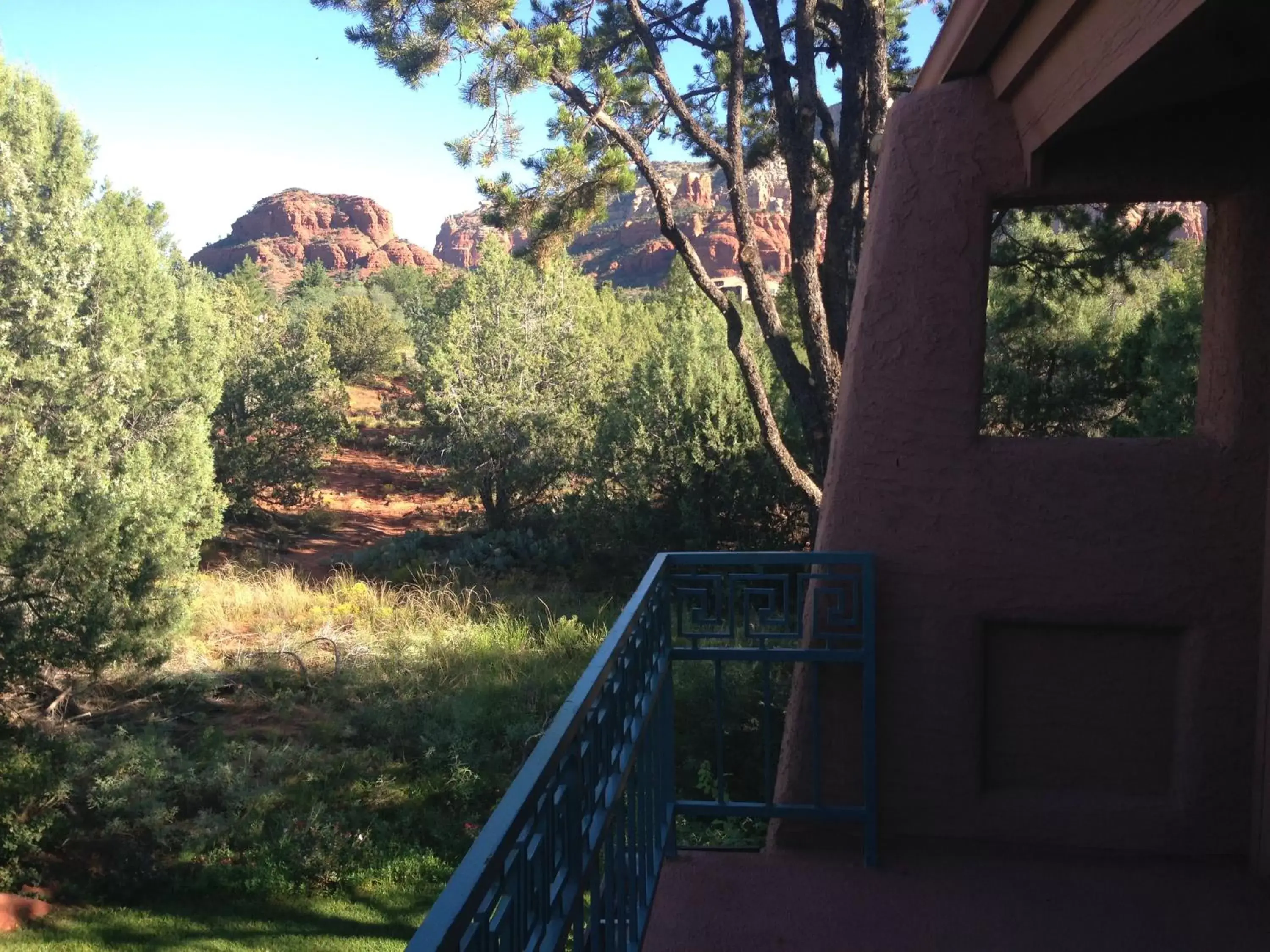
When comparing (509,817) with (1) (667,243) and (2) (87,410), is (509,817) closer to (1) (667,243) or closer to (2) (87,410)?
(2) (87,410)

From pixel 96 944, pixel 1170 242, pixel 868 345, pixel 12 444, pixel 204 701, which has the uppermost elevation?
pixel 1170 242

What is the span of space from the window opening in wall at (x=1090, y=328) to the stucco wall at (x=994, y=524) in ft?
14.6

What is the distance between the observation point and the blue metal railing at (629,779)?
1518 mm

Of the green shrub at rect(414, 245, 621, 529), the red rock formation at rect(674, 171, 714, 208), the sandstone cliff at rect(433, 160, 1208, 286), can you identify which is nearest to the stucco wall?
the green shrub at rect(414, 245, 621, 529)

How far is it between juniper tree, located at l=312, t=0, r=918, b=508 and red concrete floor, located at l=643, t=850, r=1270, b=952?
543 centimetres

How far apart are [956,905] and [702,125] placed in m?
9.15

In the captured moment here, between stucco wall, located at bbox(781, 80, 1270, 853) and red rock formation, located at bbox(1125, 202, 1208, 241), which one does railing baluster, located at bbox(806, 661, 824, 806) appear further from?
red rock formation, located at bbox(1125, 202, 1208, 241)

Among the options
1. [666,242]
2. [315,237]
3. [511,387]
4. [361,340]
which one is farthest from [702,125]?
[315,237]

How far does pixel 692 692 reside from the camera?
8.58m

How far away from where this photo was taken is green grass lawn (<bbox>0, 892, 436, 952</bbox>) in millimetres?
6555

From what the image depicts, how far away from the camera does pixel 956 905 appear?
329 centimetres

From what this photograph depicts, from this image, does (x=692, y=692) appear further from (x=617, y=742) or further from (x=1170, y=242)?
(x=617, y=742)

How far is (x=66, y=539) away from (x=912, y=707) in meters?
8.61

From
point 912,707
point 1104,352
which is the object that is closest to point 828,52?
point 1104,352
